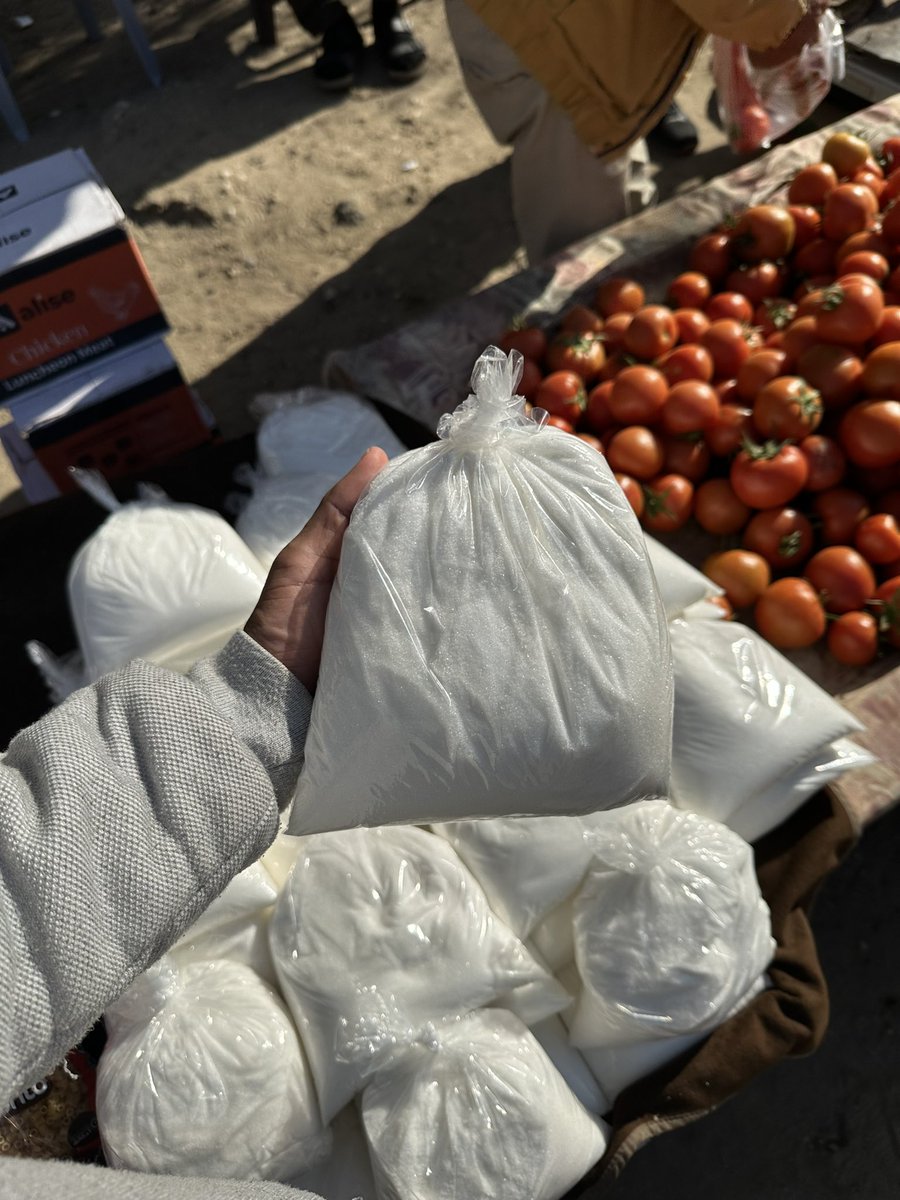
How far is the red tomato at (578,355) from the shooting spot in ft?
7.84

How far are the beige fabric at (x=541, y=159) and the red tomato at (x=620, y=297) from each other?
433mm

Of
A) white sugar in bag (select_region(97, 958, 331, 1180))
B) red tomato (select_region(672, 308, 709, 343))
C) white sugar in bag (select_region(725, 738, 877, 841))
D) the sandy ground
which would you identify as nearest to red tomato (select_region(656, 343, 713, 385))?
red tomato (select_region(672, 308, 709, 343))

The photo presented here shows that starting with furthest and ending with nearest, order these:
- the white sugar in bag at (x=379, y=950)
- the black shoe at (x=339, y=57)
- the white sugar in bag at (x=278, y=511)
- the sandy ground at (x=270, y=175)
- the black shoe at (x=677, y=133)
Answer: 1. the black shoe at (x=339, y=57)
2. the black shoe at (x=677, y=133)
3. the sandy ground at (x=270, y=175)
4. the white sugar in bag at (x=278, y=511)
5. the white sugar in bag at (x=379, y=950)

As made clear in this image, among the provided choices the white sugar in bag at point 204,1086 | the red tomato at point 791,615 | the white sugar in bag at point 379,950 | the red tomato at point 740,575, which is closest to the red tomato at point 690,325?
the red tomato at point 740,575

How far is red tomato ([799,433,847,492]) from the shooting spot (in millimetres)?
2107

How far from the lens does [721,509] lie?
2.18 metres

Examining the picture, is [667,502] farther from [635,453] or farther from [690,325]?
[690,325]

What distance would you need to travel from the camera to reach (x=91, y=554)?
5.88 feet

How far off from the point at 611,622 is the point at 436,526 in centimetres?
26

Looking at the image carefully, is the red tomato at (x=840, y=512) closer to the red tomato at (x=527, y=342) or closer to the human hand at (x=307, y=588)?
the red tomato at (x=527, y=342)

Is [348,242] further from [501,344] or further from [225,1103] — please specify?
[225,1103]

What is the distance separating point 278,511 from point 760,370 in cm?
126

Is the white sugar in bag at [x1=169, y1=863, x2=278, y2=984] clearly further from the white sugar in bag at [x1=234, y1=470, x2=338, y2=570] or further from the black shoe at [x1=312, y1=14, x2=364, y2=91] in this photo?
the black shoe at [x1=312, y1=14, x2=364, y2=91]

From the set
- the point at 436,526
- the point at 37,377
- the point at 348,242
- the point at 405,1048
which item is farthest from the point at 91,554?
the point at 348,242
